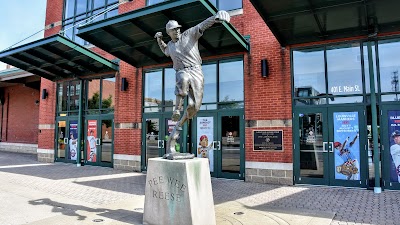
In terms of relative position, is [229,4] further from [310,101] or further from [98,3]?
[98,3]

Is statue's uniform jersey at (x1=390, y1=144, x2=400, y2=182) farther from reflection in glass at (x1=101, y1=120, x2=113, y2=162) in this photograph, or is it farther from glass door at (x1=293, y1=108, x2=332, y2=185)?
reflection in glass at (x1=101, y1=120, x2=113, y2=162)

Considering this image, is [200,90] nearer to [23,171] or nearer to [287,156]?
[287,156]

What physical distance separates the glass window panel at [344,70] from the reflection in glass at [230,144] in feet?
10.2

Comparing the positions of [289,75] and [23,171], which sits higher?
[289,75]

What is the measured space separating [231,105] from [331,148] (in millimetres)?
3383

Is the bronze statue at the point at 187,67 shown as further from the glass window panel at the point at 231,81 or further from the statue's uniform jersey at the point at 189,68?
the glass window panel at the point at 231,81

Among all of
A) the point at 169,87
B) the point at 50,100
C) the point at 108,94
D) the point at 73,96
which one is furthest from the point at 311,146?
the point at 50,100

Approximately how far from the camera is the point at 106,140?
1295 cm

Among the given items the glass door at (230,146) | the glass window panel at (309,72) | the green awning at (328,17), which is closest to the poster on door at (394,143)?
the glass window panel at (309,72)

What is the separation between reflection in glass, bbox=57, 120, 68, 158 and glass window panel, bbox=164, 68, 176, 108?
617 cm

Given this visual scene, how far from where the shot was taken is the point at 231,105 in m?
10.0

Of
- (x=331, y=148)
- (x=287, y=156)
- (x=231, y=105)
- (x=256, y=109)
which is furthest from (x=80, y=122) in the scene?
(x=331, y=148)

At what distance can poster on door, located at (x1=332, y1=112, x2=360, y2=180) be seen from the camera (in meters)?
8.24

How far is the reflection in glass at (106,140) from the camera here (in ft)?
42.1
